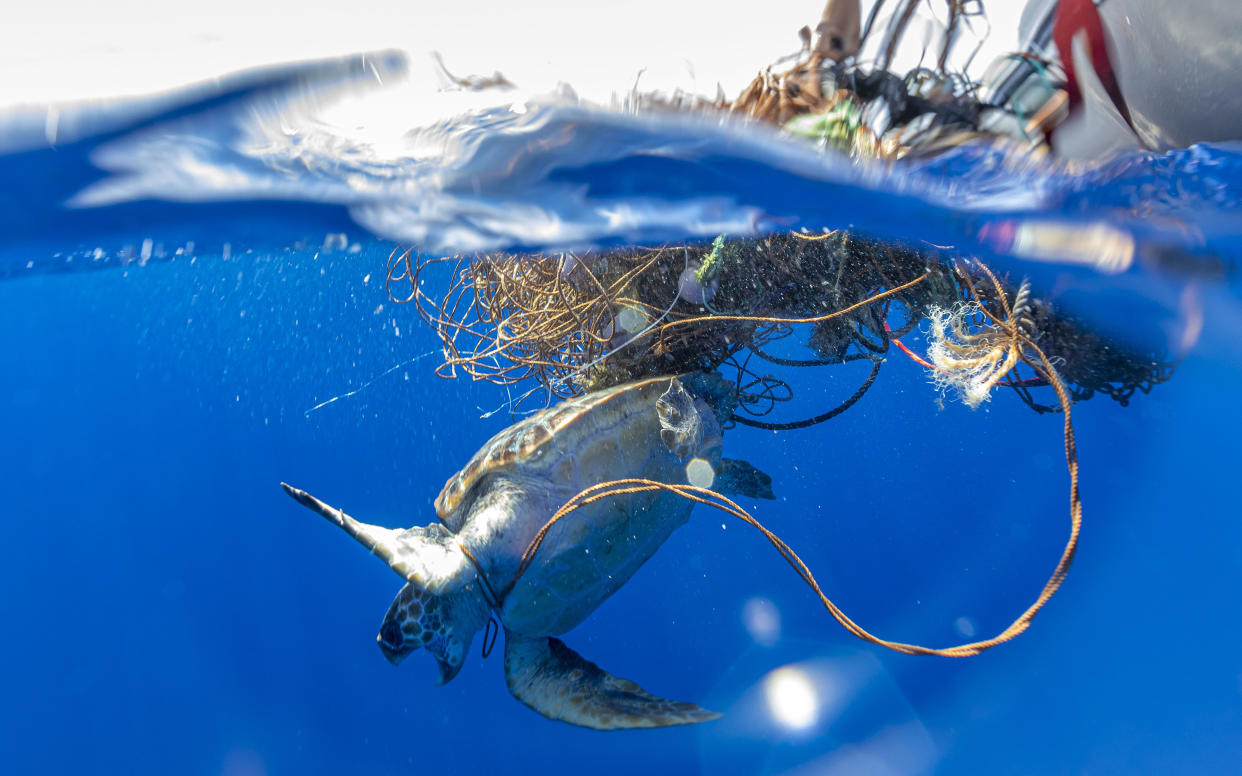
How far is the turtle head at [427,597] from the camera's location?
3230 mm

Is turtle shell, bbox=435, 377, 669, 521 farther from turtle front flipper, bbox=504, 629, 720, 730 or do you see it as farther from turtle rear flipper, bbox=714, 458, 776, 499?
turtle front flipper, bbox=504, 629, 720, 730

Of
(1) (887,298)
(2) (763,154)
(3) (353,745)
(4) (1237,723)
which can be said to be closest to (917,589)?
(4) (1237,723)

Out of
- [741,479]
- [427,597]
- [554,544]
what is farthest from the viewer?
[741,479]

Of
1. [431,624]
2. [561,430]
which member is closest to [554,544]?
[561,430]

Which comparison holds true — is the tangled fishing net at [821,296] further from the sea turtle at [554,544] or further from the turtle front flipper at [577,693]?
the turtle front flipper at [577,693]

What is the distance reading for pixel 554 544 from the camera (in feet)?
11.3

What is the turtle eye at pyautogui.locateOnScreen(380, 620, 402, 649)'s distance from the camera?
330cm

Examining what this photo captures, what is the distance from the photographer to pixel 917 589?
35.7 feet

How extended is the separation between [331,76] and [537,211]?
120cm

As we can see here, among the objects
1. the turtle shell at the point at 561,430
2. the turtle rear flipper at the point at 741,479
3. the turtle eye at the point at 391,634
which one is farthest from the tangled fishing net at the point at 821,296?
the turtle eye at the point at 391,634

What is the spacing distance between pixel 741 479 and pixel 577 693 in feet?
5.94

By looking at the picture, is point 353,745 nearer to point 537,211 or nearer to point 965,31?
point 537,211

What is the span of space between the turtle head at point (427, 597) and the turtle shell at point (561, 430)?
586mm

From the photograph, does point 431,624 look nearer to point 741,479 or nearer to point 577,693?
point 577,693
